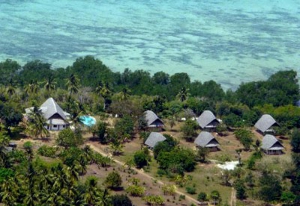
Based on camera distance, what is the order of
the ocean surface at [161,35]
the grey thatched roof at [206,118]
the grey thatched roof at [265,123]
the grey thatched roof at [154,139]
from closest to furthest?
the grey thatched roof at [154,139]
the grey thatched roof at [206,118]
the grey thatched roof at [265,123]
the ocean surface at [161,35]

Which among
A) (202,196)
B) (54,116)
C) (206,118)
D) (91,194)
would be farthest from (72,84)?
(91,194)

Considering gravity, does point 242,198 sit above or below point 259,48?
below

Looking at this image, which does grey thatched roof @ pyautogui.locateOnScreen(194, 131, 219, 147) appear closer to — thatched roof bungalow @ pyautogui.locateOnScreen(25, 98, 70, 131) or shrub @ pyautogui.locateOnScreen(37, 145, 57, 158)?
thatched roof bungalow @ pyautogui.locateOnScreen(25, 98, 70, 131)

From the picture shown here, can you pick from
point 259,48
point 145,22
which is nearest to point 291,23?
point 259,48

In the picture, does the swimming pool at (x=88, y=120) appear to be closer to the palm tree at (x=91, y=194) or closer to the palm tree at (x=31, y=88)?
the palm tree at (x=31, y=88)

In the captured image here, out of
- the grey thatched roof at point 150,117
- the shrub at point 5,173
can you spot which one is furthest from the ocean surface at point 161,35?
the shrub at point 5,173

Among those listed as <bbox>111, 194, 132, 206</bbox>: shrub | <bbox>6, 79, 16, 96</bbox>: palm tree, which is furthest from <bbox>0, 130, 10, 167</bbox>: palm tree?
<bbox>6, 79, 16, 96</bbox>: palm tree

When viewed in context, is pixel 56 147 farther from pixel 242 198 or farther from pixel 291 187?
pixel 291 187
